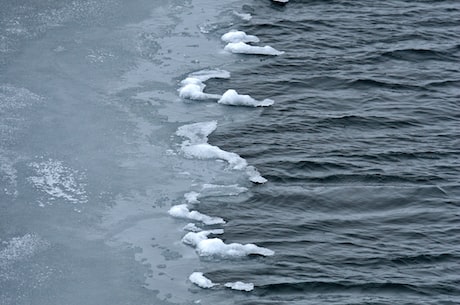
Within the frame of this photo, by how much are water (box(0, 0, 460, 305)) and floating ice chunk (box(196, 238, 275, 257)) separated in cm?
10

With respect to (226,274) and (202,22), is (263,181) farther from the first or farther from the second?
(202,22)

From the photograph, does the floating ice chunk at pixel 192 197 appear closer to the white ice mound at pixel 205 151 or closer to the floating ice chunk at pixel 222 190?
the floating ice chunk at pixel 222 190

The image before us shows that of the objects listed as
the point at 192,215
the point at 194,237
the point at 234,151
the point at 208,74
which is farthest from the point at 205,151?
the point at 208,74

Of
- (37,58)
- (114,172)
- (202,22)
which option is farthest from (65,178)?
(202,22)

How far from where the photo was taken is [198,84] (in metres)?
15.9

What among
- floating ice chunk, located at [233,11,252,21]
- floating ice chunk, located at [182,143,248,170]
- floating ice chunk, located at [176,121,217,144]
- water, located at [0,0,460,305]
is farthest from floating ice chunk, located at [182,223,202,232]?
floating ice chunk, located at [233,11,252,21]

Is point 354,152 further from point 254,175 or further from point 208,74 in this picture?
point 208,74

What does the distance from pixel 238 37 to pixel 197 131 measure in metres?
3.30

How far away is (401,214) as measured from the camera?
43.6ft

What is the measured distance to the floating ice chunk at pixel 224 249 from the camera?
12.1m

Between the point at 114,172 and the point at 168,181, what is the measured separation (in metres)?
0.70

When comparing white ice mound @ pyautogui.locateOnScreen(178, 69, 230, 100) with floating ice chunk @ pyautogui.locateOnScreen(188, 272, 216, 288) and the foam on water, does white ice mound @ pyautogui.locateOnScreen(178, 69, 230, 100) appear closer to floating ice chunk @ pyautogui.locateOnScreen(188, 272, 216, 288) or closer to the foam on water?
the foam on water

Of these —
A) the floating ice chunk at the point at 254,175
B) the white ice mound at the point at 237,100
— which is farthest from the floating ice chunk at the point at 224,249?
the white ice mound at the point at 237,100

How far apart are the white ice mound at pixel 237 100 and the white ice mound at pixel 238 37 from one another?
6.63 ft
